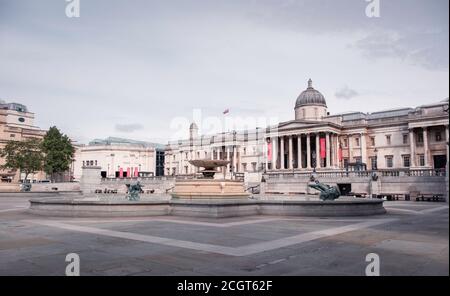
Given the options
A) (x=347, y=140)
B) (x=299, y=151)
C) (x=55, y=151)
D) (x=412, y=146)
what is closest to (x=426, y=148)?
(x=412, y=146)

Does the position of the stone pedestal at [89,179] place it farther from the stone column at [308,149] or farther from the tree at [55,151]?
the stone column at [308,149]

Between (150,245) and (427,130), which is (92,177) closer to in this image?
(150,245)

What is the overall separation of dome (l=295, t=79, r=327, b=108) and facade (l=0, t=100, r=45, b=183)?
68985 millimetres

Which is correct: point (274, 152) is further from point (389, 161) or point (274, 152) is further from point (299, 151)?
point (389, 161)

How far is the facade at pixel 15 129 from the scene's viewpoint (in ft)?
281

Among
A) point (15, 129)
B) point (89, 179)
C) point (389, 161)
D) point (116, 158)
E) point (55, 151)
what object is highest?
point (15, 129)

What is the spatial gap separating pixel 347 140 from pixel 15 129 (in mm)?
83386

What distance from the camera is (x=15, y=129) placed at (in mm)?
93250

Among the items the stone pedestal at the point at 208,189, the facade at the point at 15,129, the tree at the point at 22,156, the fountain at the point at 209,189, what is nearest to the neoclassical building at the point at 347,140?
the fountain at the point at 209,189

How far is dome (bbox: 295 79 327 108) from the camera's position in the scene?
292 ft

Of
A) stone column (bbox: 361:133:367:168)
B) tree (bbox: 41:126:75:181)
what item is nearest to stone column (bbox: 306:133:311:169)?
stone column (bbox: 361:133:367:168)

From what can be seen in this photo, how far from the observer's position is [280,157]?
8731 cm

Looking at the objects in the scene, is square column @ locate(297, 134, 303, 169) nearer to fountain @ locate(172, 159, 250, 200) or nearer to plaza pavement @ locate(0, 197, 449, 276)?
Answer: fountain @ locate(172, 159, 250, 200)

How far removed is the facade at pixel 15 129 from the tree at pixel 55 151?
1111 cm
